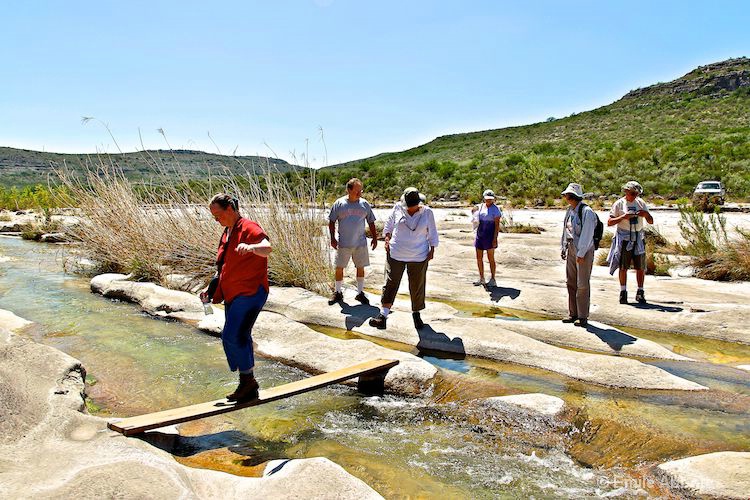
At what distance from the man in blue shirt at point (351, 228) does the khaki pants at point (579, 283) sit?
2586 mm

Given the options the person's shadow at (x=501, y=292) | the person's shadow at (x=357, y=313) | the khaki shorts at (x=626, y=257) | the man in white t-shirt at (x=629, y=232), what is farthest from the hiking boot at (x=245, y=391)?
the khaki shorts at (x=626, y=257)

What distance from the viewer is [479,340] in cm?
692

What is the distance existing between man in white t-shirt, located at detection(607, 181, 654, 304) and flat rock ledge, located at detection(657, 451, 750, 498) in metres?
4.73

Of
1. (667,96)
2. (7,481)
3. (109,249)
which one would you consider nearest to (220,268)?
(7,481)

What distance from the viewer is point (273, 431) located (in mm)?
4973

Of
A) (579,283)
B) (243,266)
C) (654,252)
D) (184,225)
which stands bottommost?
(654,252)

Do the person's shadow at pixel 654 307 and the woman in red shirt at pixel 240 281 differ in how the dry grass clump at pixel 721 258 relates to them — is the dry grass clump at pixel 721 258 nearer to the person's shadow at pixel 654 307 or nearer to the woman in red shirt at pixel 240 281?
the person's shadow at pixel 654 307

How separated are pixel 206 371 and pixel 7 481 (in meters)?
3.08

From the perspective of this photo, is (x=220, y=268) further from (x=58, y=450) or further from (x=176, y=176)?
(x=176, y=176)

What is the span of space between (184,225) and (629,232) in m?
7.57

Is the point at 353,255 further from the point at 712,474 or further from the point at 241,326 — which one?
the point at 712,474

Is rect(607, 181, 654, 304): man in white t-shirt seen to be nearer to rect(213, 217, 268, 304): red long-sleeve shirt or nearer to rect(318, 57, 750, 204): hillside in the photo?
rect(213, 217, 268, 304): red long-sleeve shirt

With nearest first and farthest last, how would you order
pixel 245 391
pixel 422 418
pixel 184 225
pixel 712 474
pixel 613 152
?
pixel 712 474
pixel 245 391
pixel 422 418
pixel 184 225
pixel 613 152

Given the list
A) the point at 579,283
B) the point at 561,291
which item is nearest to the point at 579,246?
the point at 579,283
